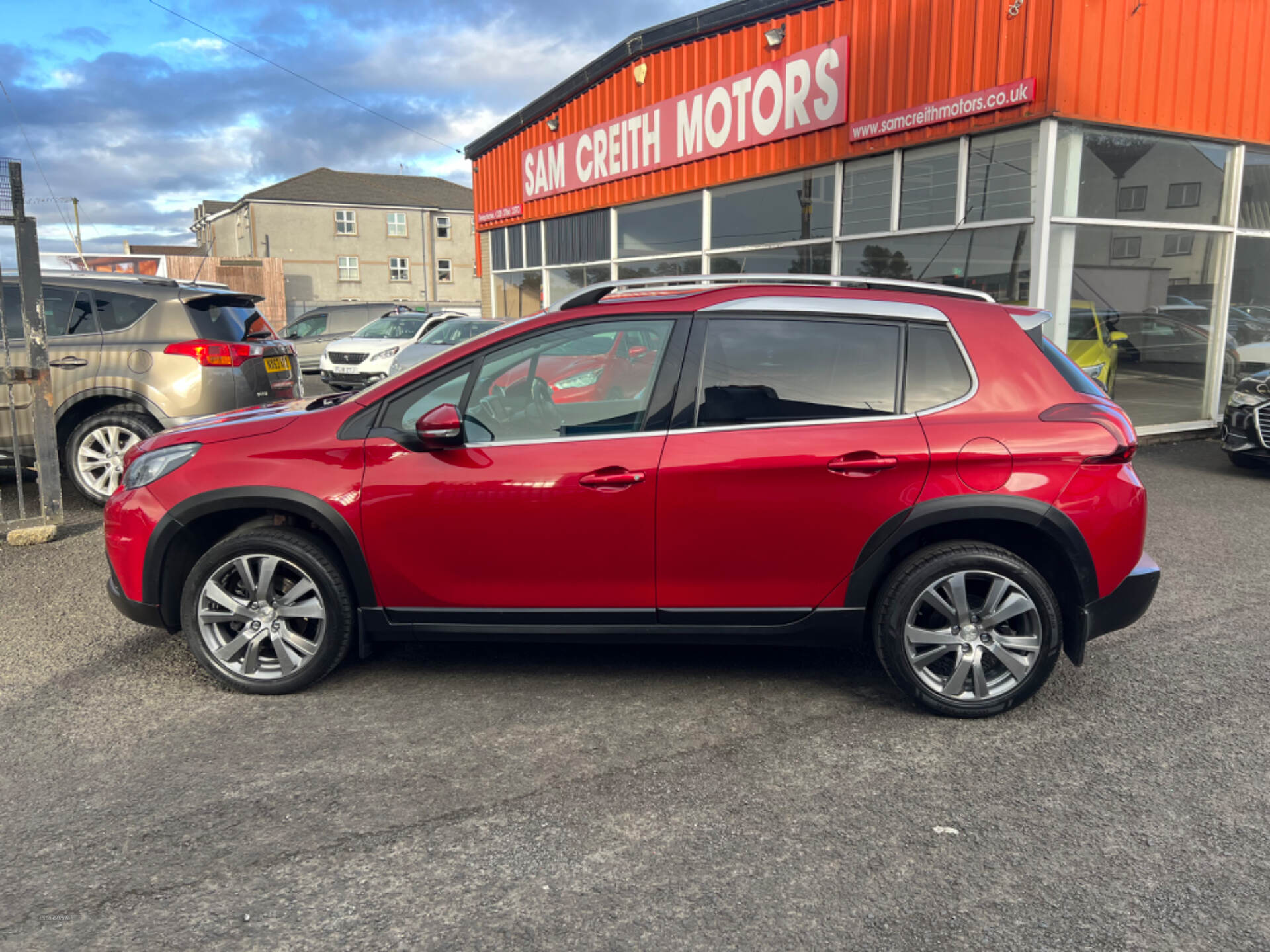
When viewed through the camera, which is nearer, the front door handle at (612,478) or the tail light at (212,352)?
the front door handle at (612,478)

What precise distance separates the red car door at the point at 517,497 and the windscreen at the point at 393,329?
1496 cm

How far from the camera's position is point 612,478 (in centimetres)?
365

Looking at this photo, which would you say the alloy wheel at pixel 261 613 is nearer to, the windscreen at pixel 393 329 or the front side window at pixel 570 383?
the front side window at pixel 570 383

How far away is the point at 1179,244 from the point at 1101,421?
876cm

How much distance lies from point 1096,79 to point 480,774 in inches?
375

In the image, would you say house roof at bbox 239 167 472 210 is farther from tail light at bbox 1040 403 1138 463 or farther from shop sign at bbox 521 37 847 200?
tail light at bbox 1040 403 1138 463

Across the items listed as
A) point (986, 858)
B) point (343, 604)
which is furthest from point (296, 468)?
point (986, 858)

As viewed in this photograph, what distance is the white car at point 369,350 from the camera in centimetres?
1708

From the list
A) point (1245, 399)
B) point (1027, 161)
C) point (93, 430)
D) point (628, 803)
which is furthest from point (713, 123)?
point (628, 803)

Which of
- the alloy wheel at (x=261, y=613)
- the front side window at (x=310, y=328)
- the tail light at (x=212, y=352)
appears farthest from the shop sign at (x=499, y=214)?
the alloy wheel at (x=261, y=613)

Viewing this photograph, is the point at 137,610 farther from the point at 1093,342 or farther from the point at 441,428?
the point at 1093,342

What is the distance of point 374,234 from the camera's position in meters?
55.1

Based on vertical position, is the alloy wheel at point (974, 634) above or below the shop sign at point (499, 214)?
below

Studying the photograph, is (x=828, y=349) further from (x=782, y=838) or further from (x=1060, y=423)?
(x=782, y=838)
